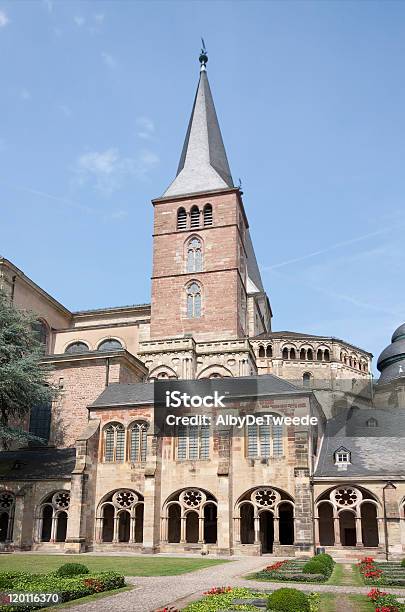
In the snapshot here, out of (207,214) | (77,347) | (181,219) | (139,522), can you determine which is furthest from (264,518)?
(181,219)

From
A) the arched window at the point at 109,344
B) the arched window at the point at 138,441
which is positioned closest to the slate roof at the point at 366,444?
the arched window at the point at 138,441

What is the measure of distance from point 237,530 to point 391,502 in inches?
300

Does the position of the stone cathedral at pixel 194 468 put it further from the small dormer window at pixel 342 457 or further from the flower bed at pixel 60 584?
the flower bed at pixel 60 584

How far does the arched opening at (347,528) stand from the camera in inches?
1252

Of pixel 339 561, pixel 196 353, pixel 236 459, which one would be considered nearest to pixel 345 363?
pixel 196 353

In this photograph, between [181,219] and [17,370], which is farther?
[181,219]

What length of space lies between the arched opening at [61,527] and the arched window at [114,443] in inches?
152

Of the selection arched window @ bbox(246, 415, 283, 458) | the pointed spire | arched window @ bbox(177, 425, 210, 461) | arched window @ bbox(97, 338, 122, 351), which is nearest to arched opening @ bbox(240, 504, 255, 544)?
arched window @ bbox(246, 415, 283, 458)

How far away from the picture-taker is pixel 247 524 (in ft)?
106

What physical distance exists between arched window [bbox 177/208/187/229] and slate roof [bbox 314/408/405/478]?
21.3 meters

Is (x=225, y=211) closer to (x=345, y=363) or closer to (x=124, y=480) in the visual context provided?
(x=345, y=363)

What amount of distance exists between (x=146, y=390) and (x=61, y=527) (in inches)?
348

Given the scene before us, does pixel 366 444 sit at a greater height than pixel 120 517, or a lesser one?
greater

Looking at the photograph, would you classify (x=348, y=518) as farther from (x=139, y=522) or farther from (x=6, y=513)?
(x=6, y=513)
